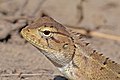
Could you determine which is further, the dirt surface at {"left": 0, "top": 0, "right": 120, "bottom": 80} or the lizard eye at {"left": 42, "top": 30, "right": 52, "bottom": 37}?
the dirt surface at {"left": 0, "top": 0, "right": 120, "bottom": 80}

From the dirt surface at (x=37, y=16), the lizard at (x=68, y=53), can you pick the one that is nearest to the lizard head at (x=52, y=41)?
the lizard at (x=68, y=53)

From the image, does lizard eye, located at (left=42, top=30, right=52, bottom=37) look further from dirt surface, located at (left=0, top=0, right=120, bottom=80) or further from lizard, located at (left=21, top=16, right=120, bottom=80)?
dirt surface, located at (left=0, top=0, right=120, bottom=80)

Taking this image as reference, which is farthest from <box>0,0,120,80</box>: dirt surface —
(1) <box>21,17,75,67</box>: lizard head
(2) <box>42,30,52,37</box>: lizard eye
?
(2) <box>42,30,52,37</box>: lizard eye

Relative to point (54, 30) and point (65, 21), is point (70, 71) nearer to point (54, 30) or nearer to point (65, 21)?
point (54, 30)

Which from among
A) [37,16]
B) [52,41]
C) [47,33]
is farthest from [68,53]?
[37,16]

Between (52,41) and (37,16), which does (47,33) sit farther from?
(37,16)

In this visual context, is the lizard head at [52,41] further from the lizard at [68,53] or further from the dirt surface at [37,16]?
the dirt surface at [37,16]
